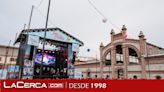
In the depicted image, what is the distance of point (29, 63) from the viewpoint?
3381 cm

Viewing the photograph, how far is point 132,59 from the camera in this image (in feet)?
124

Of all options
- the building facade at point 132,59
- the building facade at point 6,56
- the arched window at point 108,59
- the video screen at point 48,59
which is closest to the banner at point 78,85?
the building facade at point 132,59

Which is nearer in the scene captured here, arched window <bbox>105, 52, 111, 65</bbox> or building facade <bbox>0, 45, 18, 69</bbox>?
arched window <bbox>105, 52, 111, 65</bbox>

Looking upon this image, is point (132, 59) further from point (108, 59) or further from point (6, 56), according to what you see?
point (6, 56)

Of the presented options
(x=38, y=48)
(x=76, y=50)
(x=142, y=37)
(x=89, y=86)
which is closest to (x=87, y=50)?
(x=76, y=50)

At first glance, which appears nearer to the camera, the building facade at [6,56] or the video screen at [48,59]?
the video screen at [48,59]

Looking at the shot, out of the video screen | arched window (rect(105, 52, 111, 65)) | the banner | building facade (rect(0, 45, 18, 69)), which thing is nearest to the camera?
the banner

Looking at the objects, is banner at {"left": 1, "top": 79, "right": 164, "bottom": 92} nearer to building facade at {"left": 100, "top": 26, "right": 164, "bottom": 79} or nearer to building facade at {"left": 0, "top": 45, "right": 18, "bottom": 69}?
building facade at {"left": 100, "top": 26, "right": 164, "bottom": 79}

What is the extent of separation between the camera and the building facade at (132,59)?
2881 centimetres

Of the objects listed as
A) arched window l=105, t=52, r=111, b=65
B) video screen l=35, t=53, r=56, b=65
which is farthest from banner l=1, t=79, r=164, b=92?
arched window l=105, t=52, r=111, b=65

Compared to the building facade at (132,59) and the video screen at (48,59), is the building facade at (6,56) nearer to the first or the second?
the video screen at (48,59)

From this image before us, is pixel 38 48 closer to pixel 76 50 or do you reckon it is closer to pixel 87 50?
pixel 76 50

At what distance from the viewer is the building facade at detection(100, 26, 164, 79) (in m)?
28.8

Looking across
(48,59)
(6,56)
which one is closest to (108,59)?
(48,59)
